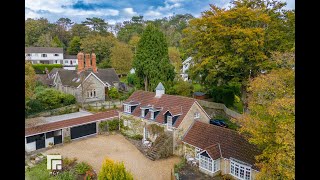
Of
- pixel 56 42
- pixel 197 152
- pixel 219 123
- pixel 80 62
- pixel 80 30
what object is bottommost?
pixel 197 152

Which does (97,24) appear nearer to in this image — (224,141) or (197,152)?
(197,152)

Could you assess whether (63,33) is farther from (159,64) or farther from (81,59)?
(159,64)

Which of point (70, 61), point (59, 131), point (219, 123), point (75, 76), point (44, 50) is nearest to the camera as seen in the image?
point (59, 131)

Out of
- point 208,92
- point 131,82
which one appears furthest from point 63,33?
point 208,92

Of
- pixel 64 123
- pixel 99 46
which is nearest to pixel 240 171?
pixel 64 123

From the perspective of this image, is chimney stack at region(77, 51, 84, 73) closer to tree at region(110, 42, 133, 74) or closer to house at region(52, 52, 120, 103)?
house at region(52, 52, 120, 103)

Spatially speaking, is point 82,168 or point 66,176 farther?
point 82,168

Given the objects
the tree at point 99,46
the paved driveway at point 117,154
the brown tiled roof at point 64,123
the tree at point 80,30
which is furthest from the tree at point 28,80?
the tree at point 80,30
